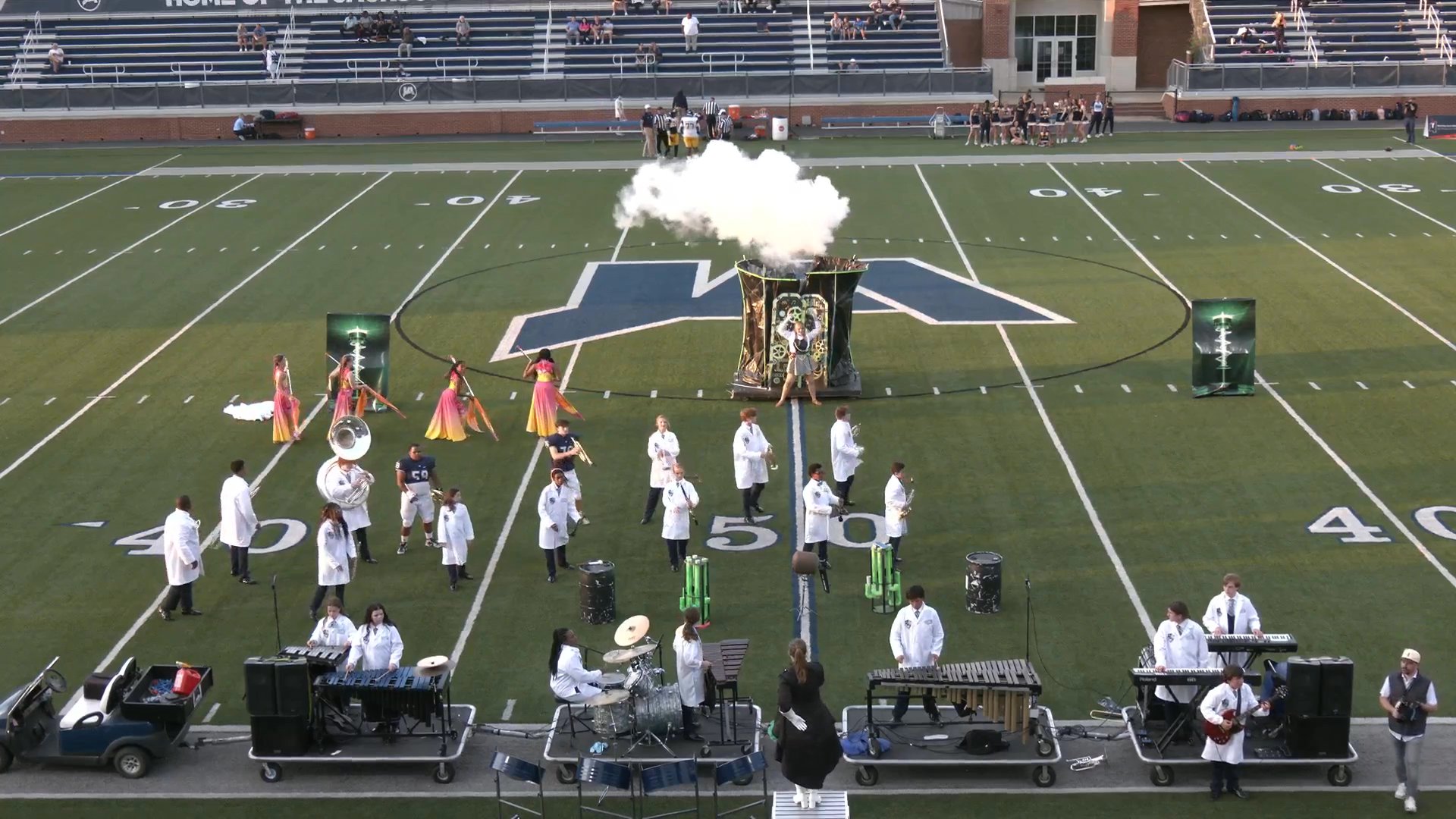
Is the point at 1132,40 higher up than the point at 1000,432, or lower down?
higher up

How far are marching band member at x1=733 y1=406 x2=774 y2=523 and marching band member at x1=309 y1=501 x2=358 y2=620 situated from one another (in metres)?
4.48

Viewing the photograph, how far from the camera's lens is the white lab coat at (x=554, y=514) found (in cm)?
1714

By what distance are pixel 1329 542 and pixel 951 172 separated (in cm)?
2658

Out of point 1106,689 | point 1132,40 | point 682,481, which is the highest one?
point 1132,40

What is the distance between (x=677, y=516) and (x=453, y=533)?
2309 mm

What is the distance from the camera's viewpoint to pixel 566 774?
1319 cm

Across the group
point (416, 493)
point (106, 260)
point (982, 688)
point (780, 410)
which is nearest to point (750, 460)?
point (416, 493)

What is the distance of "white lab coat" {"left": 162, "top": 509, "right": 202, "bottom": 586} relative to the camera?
1631 cm

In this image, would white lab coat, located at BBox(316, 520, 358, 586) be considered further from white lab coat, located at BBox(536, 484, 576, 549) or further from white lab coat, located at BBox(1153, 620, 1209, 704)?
white lab coat, located at BBox(1153, 620, 1209, 704)

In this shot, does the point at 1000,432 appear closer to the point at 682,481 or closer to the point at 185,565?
the point at 682,481

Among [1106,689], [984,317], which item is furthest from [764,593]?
[984,317]

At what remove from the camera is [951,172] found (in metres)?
43.3

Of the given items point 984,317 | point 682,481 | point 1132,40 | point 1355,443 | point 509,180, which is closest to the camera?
point 682,481

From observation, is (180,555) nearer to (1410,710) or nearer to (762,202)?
(762,202)
